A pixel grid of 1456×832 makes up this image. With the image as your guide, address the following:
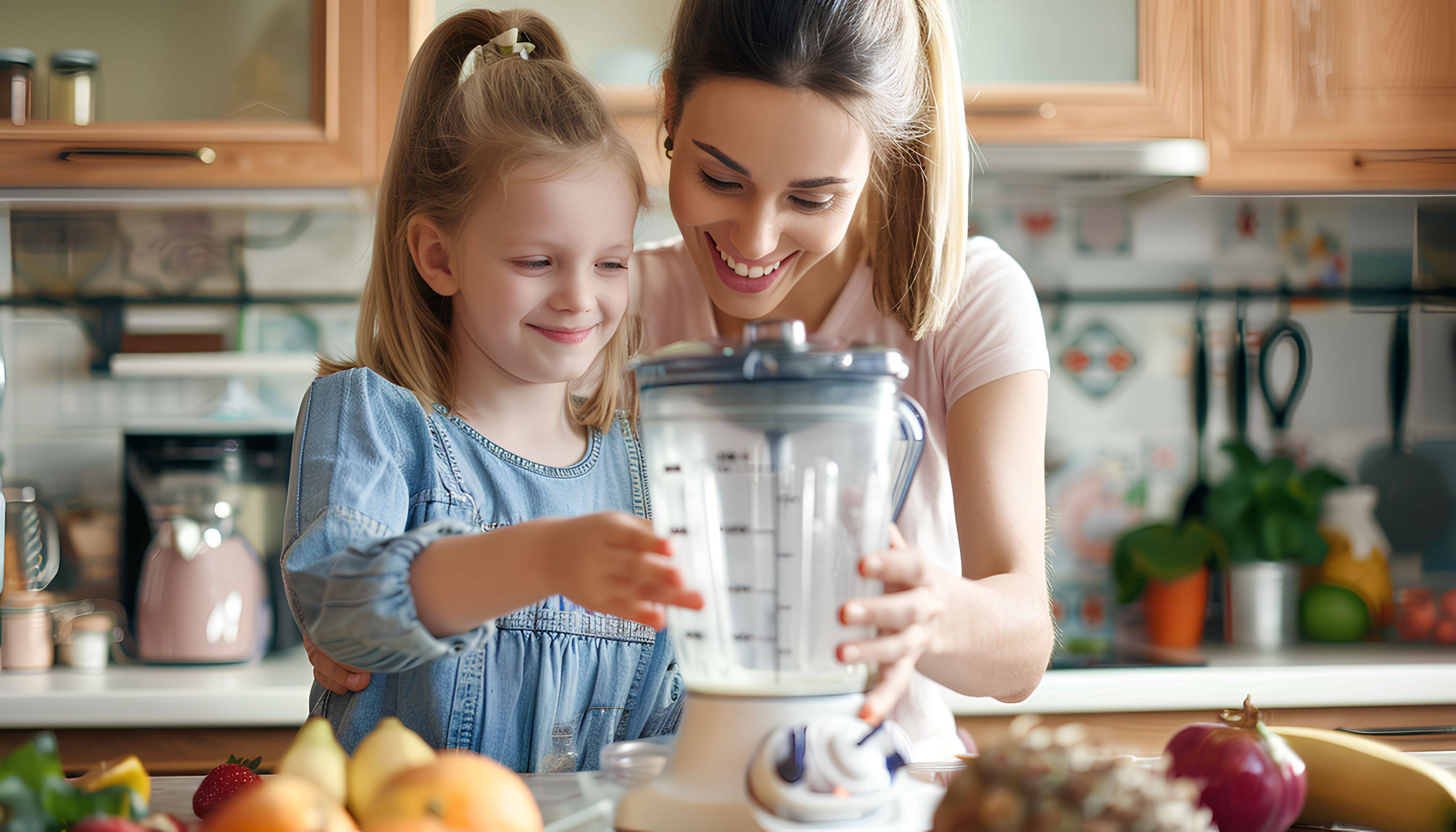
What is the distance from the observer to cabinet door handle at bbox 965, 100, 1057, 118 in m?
1.79

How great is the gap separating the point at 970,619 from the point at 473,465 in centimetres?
41

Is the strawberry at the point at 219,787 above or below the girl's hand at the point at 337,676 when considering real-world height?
below

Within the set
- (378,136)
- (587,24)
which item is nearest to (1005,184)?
(587,24)

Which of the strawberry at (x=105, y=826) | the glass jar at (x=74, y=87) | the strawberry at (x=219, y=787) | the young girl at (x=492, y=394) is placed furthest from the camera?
the glass jar at (x=74, y=87)

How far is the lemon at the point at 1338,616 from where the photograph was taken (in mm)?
2004

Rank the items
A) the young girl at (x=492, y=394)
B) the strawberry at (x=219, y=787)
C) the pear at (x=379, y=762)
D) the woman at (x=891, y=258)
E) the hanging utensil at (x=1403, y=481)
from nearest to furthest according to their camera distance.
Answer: the pear at (x=379, y=762)
the strawberry at (x=219, y=787)
the young girl at (x=492, y=394)
the woman at (x=891, y=258)
the hanging utensil at (x=1403, y=481)

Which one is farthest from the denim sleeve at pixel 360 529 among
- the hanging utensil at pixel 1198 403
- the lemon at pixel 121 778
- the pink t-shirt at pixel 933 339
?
the hanging utensil at pixel 1198 403

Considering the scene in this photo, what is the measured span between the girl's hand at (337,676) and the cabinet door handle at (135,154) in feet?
3.94

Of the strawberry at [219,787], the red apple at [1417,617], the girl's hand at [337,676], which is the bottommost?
the red apple at [1417,617]

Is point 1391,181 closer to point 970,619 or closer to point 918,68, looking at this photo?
point 918,68

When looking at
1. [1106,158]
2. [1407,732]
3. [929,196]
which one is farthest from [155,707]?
[1407,732]

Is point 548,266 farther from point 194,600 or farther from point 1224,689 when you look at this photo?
point 1224,689

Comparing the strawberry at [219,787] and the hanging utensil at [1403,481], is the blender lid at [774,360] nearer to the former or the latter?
the strawberry at [219,787]

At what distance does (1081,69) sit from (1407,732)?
3.80 feet
